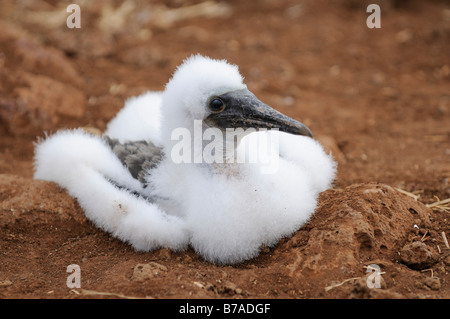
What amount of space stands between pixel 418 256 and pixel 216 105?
1.69 m

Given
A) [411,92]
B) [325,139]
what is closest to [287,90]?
[411,92]

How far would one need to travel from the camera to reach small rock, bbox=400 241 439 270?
348cm

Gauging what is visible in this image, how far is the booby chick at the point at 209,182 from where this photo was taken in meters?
3.70

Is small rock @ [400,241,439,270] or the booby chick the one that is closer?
small rock @ [400,241,439,270]

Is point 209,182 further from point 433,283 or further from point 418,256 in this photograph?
point 433,283

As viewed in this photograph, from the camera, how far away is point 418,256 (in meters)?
3.50

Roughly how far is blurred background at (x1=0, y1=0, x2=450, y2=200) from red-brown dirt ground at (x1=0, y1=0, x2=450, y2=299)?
0.03 meters

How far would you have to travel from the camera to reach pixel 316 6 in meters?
11.2

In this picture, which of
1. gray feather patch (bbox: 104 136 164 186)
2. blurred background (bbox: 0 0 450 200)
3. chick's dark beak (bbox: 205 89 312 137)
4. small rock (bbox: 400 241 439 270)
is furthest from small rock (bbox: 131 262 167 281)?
blurred background (bbox: 0 0 450 200)

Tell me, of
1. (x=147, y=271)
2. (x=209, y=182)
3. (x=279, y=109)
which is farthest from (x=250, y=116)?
(x=279, y=109)

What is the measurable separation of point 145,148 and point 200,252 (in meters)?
1.10

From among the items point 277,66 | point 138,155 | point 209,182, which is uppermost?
point 277,66

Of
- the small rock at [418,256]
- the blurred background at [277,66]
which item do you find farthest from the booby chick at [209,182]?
the blurred background at [277,66]

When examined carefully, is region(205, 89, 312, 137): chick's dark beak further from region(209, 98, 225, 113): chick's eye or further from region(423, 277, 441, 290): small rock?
region(423, 277, 441, 290): small rock
